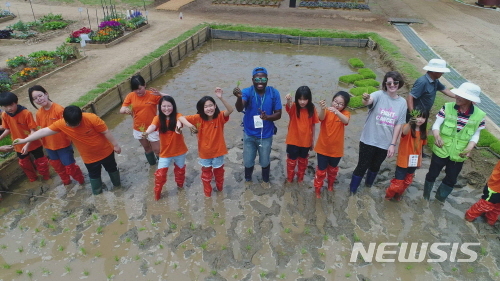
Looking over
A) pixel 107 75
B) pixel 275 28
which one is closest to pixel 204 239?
pixel 107 75

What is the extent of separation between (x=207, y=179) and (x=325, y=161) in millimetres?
1782

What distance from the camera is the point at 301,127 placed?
4.64m

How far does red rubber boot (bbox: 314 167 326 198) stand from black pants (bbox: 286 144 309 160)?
312 mm

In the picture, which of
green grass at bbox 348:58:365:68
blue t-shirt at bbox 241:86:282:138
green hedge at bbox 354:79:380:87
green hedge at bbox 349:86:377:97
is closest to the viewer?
blue t-shirt at bbox 241:86:282:138

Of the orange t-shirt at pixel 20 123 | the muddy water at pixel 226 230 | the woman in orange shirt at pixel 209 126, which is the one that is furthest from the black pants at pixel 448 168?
the orange t-shirt at pixel 20 123

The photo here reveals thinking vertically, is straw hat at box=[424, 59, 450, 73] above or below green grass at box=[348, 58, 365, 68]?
above

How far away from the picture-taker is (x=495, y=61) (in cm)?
1123

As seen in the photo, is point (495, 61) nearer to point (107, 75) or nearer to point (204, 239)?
point (204, 239)

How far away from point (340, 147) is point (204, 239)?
226 centimetres

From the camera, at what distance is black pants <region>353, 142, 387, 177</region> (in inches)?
181

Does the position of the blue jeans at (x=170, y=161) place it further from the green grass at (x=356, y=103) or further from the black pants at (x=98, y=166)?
the green grass at (x=356, y=103)

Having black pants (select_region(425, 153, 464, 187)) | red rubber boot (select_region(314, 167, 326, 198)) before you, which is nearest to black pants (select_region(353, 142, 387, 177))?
red rubber boot (select_region(314, 167, 326, 198))

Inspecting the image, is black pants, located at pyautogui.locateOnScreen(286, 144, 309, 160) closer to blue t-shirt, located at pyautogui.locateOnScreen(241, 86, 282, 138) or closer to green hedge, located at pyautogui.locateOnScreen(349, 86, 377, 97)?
blue t-shirt, located at pyautogui.locateOnScreen(241, 86, 282, 138)

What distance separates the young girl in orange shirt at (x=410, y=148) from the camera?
432 cm
